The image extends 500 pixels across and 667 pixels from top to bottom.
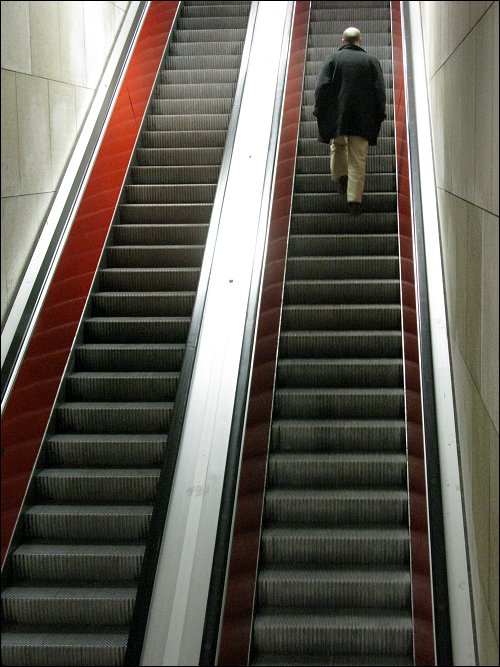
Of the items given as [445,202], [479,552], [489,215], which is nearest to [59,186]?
[445,202]

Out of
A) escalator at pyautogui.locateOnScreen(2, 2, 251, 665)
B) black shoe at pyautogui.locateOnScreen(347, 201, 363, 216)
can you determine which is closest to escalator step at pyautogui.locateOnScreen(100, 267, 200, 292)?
escalator at pyautogui.locateOnScreen(2, 2, 251, 665)

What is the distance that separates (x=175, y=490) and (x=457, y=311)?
1909 mm

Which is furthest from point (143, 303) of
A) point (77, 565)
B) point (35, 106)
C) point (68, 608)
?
point (68, 608)

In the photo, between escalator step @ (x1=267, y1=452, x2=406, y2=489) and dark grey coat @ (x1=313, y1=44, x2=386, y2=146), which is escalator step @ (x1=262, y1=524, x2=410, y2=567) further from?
dark grey coat @ (x1=313, y1=44, x2=386, y2=146)

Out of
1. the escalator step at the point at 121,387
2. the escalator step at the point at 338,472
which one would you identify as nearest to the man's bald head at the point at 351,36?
the escalator step at the point at 121,387

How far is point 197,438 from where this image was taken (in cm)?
482

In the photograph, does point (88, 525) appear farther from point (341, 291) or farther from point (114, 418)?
point (341, 291)

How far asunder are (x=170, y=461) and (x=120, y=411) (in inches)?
38.8


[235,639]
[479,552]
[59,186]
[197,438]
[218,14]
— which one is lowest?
[235,639]

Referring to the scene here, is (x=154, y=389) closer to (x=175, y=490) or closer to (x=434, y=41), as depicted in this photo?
(x=175, y=490)

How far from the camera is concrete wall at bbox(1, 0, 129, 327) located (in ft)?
18.1

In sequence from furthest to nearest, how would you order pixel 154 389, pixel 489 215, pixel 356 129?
pixel 356 129, pixel 154 389, pixel 489 215

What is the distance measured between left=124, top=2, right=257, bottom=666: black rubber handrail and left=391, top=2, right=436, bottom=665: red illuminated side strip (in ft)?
4.24

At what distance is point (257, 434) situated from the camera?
507 cm
